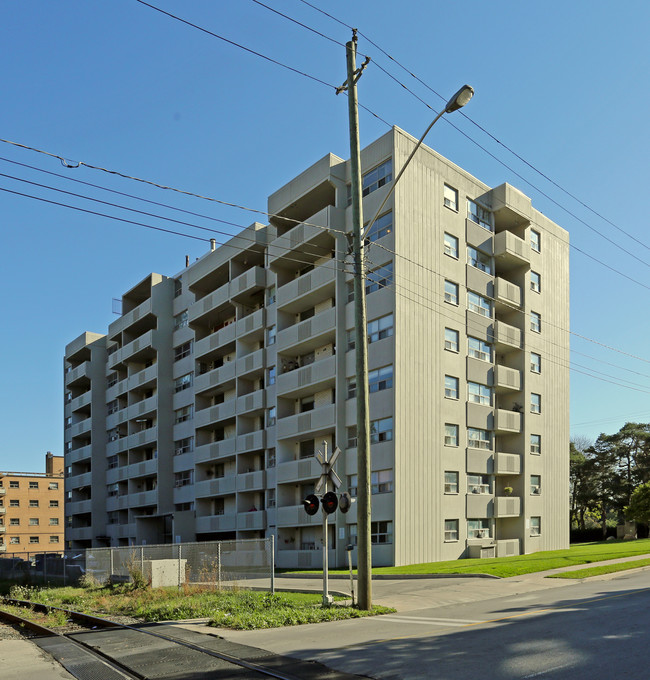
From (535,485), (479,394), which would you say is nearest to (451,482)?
(479,394)

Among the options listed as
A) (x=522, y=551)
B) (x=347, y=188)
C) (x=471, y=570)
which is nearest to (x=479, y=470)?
(x=522, y=551)

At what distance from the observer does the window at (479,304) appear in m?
39.3

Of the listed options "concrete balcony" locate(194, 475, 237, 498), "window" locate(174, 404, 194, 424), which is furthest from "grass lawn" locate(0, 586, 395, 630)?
"window" locate(174, 404, 194, 424)

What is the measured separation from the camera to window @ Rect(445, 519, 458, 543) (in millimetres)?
36156

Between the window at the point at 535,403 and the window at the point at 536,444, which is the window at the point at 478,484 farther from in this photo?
the window at the point at 535,403

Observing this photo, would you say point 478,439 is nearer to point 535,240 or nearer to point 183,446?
point 535,240

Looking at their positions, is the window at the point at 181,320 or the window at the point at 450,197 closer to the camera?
the window at the point at 450,197

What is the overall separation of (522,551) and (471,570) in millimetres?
17062

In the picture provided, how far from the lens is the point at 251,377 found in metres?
46.9

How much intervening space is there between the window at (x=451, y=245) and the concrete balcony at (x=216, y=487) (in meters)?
19.9

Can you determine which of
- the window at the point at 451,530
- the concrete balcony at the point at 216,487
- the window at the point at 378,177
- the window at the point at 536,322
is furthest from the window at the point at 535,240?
the concrete balcony at the point at 216,487

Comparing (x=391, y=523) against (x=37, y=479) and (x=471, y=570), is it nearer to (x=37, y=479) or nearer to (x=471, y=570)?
(x=471, y=570)

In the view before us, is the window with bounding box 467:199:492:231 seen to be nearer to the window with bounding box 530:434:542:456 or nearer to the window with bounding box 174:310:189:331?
the window with bounding box 530:434:542:456

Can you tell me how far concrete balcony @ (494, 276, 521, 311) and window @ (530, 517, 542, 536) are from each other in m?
12.4
